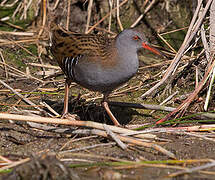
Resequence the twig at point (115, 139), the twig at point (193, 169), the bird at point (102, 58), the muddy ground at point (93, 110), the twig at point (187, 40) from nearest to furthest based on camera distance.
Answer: the twig at point (193, 169), the muddy ground at point (93, 110), the twig at point (115, 139), the bird at point (102, 58), the twig at point (187, 40)

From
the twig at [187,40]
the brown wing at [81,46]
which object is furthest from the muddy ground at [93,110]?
the brown wing at [81,46]

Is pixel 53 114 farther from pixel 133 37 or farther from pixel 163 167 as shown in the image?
pixel 163 167

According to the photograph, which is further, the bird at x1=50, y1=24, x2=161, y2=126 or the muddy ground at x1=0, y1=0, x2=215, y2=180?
the bird at x1=50, y1=24, x2=161, y2=126

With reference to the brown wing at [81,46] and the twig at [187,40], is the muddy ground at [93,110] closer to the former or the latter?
the twig at [187,40]

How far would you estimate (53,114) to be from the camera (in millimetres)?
4688

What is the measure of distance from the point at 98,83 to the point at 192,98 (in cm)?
106

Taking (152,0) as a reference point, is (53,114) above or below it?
below

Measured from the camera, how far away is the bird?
3988 mm

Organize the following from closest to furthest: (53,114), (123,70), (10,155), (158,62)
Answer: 1. (10,155)
2. (123,70)
3. (53,114)
4. (158,62)

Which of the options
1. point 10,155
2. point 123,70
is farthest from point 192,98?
point 10,155

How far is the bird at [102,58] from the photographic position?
3.99 meters

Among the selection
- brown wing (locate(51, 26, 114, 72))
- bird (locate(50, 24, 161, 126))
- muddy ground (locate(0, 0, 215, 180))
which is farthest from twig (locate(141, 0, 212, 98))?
brown wing (locate(51, 26, 114, 72))

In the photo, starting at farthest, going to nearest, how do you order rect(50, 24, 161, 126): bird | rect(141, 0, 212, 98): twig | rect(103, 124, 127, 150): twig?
rect(141, 0, 212, 98): twig, rect(50, 24, 161, 126): bird, rect(103, 124, 127, 150): twig

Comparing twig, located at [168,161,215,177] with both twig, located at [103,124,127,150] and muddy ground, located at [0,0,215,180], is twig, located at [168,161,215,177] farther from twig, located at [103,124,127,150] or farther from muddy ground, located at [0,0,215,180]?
twig, located at [103,124,127,150]
